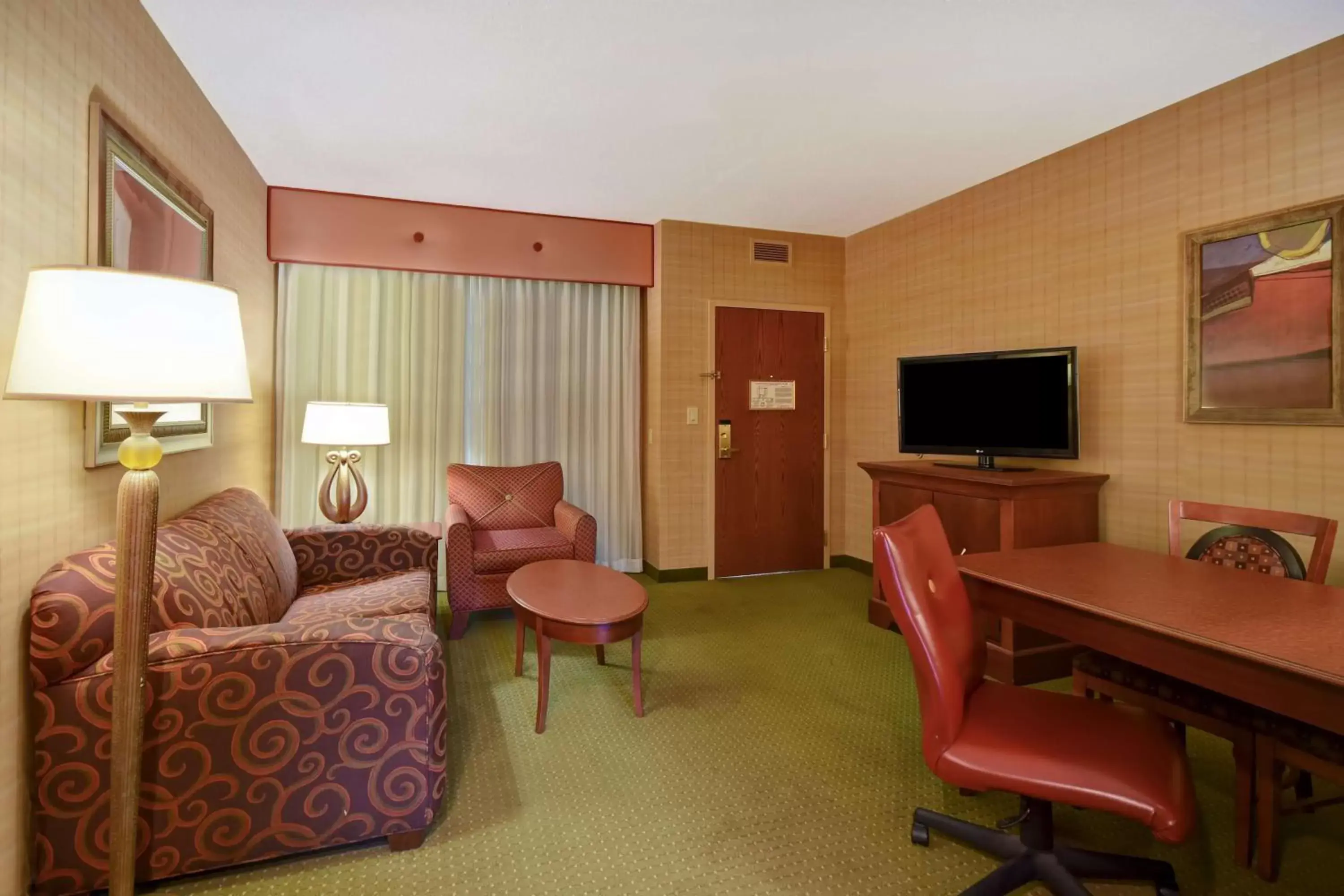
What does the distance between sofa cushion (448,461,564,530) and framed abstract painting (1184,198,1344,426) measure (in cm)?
346

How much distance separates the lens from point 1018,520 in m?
2.97

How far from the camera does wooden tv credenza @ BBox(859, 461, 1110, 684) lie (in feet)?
9.73

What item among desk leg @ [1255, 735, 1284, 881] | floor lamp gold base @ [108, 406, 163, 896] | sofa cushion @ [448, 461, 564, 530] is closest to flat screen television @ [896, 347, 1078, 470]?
desk leg @ [1255, 735, 1284, 881]

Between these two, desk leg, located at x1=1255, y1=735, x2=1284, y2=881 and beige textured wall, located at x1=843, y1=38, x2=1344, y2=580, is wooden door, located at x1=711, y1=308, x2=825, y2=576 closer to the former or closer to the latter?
beige textured wall, located at x1=843, y1=38, x2=1344, y2=580

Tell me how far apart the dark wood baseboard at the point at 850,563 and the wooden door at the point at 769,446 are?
10cm

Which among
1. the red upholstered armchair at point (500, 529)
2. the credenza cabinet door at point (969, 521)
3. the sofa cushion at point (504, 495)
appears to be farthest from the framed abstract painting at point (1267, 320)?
the sofa cushion at point (504, 495)

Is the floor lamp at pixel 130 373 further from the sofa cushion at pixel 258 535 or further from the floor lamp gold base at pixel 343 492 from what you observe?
the floor lamp gold base at pixel 343 492

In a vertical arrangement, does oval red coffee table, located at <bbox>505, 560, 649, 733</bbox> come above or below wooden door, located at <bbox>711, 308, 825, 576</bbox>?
below

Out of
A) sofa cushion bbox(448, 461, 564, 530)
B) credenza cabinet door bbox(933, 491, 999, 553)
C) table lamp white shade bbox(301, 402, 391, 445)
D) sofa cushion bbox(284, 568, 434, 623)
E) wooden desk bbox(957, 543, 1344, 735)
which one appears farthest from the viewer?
sofa cushion bbox(448, 461, 564, 530)

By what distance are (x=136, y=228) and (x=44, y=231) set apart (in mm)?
522

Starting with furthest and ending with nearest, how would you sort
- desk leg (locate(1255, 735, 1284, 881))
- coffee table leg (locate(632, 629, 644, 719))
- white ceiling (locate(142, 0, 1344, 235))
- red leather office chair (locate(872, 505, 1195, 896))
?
coffee table leg (locate(632, 629, 644, 719)), white ceiling (locate(142, 0, 1344, 235)), desk leg (locate(1255, 735, 1284, 881)), red leather office chair (locate(872, 505, 1195, 896))

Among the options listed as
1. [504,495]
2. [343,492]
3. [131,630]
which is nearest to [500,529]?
[504,495]

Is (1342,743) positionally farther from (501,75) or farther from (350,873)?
(501,75)

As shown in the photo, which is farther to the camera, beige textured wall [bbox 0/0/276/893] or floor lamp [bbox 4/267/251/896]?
beige textured wall [bbox 0/0/276/893]
